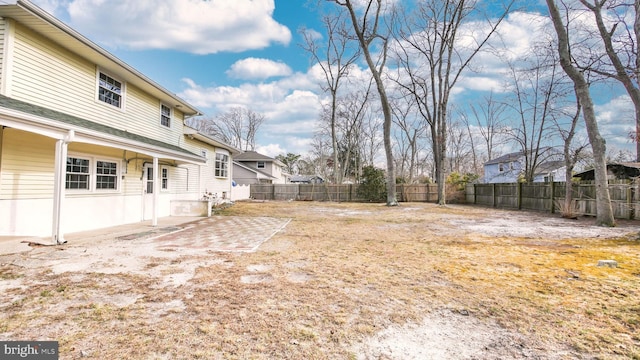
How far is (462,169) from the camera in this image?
39625 millimetres

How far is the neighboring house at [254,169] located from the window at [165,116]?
17702 millimetres

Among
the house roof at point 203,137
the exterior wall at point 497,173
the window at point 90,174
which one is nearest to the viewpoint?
the window at point 90,174

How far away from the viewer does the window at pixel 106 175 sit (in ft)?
25.9

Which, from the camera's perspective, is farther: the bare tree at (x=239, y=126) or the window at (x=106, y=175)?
the bare tree at (x=239, y=126)

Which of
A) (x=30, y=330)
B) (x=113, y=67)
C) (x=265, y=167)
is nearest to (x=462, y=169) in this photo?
(x=265, y=167)

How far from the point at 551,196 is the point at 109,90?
1831 cm

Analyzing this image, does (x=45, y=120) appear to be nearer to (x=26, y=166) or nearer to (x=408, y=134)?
(x=26, y=166)

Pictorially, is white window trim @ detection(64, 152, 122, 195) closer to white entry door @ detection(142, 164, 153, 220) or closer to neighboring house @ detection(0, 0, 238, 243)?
neighboring house @ detection(0, 0, 238, 243)

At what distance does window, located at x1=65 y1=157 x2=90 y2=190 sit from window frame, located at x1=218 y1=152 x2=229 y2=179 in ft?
28.2

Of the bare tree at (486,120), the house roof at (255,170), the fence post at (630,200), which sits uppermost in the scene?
the bare tree at (486,120)

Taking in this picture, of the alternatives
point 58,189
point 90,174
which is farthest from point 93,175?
point 58,189

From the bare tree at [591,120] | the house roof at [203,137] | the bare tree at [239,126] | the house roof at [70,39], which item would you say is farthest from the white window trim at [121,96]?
the bare tree at [239,126]

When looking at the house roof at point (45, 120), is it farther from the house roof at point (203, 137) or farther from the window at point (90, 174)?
the house roof at point (203, 137)

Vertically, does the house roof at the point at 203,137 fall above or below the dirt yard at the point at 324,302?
above
